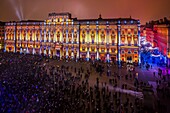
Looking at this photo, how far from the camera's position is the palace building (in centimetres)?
5178

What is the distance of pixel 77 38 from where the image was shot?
57.8 meters

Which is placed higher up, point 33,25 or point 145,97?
point 33,25

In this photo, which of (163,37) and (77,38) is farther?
(163,37)

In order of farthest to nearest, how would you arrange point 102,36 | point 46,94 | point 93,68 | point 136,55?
point 102,36 → point 136,55 → point 93,68 → point 46,94

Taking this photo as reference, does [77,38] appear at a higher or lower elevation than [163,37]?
lower

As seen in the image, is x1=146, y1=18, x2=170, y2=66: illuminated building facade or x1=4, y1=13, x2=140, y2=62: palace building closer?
x1=146, y1=18, x2=170, y2=66: illuminated building facade

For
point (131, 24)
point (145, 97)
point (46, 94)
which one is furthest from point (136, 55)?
point (46, 94)

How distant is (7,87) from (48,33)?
43.1 meters

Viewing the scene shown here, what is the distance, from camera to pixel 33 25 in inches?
2559

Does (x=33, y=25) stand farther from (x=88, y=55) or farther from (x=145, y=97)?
(x=145, y=97)

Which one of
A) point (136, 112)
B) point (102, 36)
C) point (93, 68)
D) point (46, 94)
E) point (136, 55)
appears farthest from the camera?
point (102, 36)

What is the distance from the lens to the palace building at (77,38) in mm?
51781

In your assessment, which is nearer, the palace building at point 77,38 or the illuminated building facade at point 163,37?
the illuminated building facade at point 163,37

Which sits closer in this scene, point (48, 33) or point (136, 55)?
point (136, 55)
